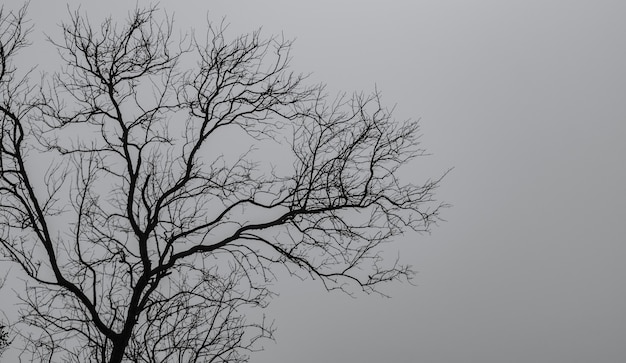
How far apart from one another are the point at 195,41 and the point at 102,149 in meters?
2.00

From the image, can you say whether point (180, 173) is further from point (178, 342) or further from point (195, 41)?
point (178, 342)

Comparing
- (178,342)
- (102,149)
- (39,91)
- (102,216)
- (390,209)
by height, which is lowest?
(178,342)

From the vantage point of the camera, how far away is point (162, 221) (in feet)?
28.6

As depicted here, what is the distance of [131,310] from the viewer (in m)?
8.01

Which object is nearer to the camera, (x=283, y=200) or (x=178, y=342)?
(x=178, y=342)

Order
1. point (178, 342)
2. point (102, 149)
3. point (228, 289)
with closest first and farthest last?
point (178, 342) → point (228, 289) → point (102, 149)

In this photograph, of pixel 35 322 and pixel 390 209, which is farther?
pixel 390 209

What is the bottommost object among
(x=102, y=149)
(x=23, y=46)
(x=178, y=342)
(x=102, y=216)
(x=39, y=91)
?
(x=178, y=342)

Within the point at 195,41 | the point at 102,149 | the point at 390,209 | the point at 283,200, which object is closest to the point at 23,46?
the point at 102,149

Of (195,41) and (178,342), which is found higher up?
(195,41)

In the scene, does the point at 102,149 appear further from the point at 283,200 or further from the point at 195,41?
Result: the point at 283,200

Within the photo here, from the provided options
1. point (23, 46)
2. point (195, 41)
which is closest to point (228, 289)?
point (195, 41)

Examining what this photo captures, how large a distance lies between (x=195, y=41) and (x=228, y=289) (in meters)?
3.41

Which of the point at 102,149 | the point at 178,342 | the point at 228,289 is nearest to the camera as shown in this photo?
the point at 178,342
